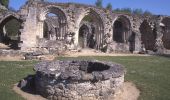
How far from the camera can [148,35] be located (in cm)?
2980

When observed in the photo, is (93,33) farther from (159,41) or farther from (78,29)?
(159,41)

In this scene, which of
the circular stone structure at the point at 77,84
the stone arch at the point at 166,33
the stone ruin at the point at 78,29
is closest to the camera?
the circular stone structure at the point at 77,84

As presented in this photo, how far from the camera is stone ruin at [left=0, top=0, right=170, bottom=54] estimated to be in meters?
21.5

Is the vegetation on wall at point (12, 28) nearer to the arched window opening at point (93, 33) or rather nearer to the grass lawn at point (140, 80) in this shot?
the arched window opening at point (93, 33)

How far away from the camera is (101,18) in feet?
86.6

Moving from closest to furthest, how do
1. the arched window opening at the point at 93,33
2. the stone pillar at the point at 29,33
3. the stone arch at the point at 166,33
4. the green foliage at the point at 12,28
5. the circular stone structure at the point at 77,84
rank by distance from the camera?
the circular stone structure at the point at 77,84 < the stone pillar at the point at 29,33 < the arched window opening at the point at 93,33 < the stone arch at the point at 166,33 < the green foliage at the point at 12,28

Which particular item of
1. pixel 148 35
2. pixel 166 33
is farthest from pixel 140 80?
pixel 166 33

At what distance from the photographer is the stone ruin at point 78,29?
21.5 metres

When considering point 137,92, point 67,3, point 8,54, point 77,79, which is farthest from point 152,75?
point 67,3

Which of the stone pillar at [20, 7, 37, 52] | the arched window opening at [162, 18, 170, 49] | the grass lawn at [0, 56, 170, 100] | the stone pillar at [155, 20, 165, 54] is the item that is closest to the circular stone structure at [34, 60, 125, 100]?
the grass lawn at [0, 56, 170, 100]

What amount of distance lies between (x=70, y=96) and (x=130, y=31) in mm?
20666

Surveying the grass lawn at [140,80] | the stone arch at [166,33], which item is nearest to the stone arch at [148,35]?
the stone arch at [166,33]

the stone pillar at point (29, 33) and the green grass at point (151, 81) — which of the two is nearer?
the green grass at point (151, 81)

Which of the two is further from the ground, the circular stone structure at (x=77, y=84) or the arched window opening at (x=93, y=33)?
the arched window opening at (x=93, y=33)
